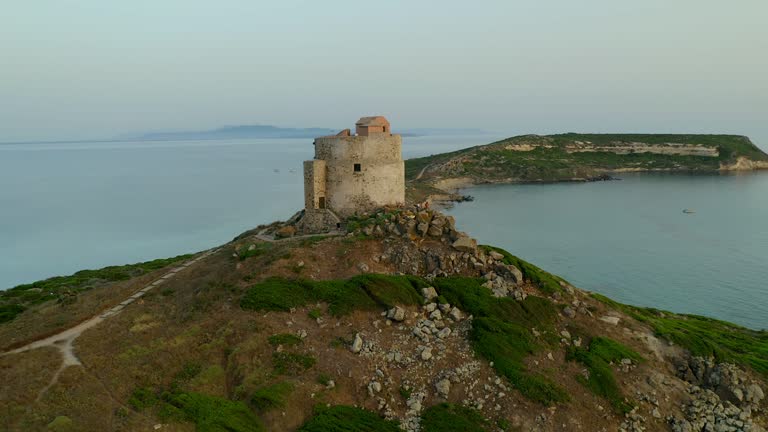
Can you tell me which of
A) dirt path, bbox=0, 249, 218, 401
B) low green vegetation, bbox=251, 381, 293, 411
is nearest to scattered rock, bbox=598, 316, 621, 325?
low green vegetation, bbox=251, 381, 293, 411

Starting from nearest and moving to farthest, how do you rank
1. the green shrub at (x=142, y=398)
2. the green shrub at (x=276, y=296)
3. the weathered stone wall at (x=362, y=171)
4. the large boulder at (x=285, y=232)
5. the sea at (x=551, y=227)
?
the green shrub at (x=142, y=398)
the green shrub at (x=276, y=296)
the weathered stone wall at (x=362, y=171)
the large boulder at (x=285, y=232)
the sea at (x=551, y=227)

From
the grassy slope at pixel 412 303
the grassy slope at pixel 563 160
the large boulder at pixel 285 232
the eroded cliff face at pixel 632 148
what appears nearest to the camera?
the grassy slope at pixel 412 303

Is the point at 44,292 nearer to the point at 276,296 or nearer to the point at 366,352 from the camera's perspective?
the point at 276,296

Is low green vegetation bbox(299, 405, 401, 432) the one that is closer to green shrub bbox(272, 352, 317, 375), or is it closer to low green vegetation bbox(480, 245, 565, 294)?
green shrub bbox(272, 352, 317, 375)

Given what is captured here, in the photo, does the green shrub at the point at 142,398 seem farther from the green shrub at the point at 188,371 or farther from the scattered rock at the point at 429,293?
the scattered rock at the point at 429,293

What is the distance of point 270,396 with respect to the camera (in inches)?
754

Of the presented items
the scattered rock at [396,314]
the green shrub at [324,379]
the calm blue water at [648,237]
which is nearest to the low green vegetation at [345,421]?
the green shrub at [324,379]

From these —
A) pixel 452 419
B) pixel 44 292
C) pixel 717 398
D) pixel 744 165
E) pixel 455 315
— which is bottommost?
pixel 44 292

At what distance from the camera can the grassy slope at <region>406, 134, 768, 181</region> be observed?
156 m

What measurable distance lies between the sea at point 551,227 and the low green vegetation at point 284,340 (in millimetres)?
41228

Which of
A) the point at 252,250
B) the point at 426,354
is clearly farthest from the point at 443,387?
the point at 252,250

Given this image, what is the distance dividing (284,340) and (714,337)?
98.0ft

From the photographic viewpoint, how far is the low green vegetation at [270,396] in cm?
1898

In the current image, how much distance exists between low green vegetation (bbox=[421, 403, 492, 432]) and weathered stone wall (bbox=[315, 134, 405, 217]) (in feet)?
59.6
